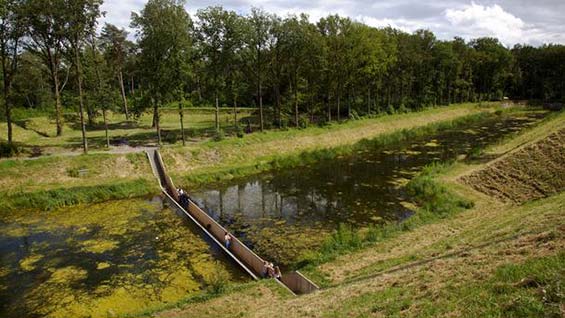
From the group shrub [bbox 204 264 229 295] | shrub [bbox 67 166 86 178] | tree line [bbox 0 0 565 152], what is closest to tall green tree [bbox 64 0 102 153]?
tree line [bbox 0 0 565 152]

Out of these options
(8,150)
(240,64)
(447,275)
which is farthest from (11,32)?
(447,275)

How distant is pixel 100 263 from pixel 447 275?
18.7 meters

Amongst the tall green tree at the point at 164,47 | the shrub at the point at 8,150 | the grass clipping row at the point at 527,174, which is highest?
the tall green tree at the point at 164,47

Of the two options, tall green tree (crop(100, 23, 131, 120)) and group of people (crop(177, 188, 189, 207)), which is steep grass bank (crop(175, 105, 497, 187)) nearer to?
group of people (crop(177, 188, 189, 207))

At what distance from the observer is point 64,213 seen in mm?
31641

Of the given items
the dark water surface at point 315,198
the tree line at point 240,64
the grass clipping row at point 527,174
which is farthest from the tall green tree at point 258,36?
the grass clipping row at point 527,174

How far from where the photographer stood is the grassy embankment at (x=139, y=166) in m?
34.2

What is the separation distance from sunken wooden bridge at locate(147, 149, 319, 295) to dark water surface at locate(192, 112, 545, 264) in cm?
171

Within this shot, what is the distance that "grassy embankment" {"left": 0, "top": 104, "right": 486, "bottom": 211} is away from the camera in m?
34.2

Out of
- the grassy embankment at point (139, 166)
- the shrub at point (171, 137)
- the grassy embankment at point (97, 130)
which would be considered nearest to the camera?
the grassy embankment at point (139, 166)

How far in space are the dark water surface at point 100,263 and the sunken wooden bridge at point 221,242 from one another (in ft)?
2.35

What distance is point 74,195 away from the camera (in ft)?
112

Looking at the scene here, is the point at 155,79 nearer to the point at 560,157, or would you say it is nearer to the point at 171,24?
the point at 171,24

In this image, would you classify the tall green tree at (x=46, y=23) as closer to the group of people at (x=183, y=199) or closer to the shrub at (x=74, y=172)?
the shrub at (x=74, y=172)
